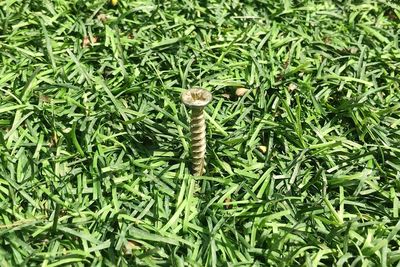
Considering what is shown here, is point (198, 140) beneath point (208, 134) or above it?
above

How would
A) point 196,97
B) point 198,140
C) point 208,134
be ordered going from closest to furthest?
1. point 196,97
2. point 198,140
3. point 208,134

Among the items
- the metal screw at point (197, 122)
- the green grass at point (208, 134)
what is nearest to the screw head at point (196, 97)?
the metal screw at point (197, 122)

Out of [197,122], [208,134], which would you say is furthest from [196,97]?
[208,134]

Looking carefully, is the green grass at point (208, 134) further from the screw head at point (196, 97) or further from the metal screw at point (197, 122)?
the screw head at point (196, 97)

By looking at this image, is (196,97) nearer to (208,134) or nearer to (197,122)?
(197,122)

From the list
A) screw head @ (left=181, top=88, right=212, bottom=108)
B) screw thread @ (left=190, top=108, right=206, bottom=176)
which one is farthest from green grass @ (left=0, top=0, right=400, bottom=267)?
screw head @ (left=181, top=88, right=212, bottom=108)

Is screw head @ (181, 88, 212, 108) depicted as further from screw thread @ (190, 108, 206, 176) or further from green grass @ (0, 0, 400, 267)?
green grass @ (0, 0, 400, 267)
